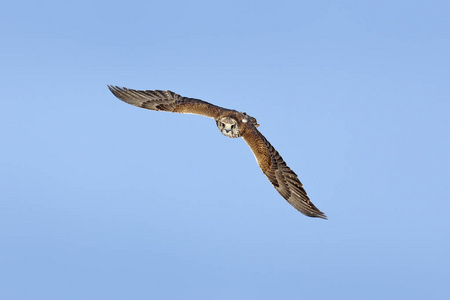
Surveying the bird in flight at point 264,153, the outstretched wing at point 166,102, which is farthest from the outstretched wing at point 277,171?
the outstretched wing at point 166,102

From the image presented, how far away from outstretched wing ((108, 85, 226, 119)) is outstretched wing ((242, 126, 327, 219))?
2756mm

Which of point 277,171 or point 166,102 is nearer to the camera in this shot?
point 277,171

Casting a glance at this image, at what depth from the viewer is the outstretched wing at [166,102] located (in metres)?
32.8

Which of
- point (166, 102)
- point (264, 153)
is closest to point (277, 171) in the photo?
point (264, 153)

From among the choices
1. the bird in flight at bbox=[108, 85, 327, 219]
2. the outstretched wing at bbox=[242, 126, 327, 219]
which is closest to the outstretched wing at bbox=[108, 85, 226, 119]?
the bird in flight at bbox=[108, 85, 327, 219]

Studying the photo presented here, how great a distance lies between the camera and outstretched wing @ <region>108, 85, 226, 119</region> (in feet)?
107

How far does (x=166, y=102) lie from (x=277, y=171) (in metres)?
7.87

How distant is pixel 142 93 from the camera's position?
34562 millimetres

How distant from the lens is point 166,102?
33.8 metres

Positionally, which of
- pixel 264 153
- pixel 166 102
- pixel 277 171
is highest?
pixel 166 102

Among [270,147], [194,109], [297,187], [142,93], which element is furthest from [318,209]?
[142,93]

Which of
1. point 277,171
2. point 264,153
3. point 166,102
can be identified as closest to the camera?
point 264,153

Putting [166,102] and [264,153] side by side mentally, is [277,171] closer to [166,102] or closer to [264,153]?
[264,153]

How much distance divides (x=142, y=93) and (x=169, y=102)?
6.42ft
